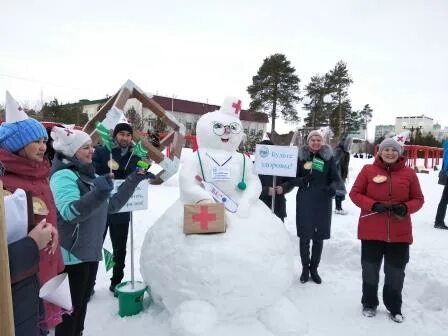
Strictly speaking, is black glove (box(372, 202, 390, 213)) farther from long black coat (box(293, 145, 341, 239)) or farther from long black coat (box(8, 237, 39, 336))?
long black coat (box(8, 237, 39, 336))

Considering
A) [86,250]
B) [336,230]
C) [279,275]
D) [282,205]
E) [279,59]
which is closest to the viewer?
[86,250]

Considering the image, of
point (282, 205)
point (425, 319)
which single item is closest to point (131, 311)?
point (282, 205)

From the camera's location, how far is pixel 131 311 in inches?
126

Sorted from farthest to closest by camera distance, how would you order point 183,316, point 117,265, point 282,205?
point 282,205 → point 117,265 → point 183,316

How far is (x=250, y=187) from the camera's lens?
3.27 metres

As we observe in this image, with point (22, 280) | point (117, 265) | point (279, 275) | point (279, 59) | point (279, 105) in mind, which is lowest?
point (117, 265)

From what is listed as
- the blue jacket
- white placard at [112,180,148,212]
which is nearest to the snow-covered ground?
white placard at [112,180,148,212]

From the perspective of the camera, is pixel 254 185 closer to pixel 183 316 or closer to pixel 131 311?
pixel 183 316

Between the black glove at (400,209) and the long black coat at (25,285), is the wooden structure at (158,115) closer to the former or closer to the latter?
the black glove at (400,209)

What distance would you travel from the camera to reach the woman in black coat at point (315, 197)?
4.06 metres

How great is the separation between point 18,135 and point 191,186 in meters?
1.56

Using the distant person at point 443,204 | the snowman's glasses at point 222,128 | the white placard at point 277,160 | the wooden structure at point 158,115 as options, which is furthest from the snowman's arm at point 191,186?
the wooden structure at point 158,115

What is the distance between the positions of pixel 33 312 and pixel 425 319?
11.0ft

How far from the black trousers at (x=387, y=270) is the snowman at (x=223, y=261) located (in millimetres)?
855
